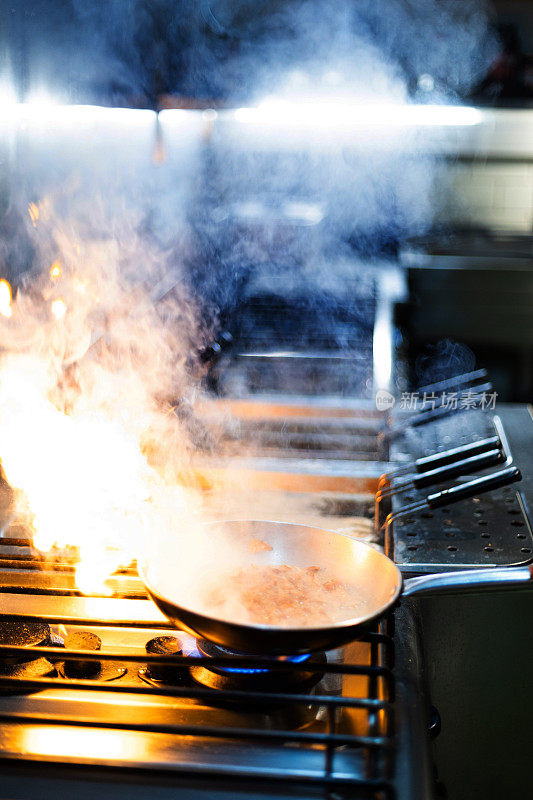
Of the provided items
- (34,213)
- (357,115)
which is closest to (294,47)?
(357,115)

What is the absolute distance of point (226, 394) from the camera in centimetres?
213

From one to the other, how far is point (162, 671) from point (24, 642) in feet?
0.64

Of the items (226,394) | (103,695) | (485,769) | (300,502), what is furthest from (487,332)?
(103,695)

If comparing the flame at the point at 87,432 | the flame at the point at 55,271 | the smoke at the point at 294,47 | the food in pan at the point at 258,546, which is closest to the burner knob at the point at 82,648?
the flame at the point at 87,432

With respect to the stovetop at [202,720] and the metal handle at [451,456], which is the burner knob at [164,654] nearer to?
the stovetop at [202,720]

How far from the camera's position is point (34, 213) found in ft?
7.09

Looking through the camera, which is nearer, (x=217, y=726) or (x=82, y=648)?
(x=217, y=726)

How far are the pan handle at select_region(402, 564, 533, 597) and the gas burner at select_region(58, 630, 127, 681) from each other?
41 centimetres

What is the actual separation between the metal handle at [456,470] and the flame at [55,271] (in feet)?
4.44

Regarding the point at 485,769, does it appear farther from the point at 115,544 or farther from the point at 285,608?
the point at 115,544

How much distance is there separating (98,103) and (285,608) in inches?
100

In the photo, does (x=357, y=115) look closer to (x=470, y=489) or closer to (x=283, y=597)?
(x=470, y=489)

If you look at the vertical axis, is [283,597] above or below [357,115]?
below

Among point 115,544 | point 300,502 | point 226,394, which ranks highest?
point 226,394
